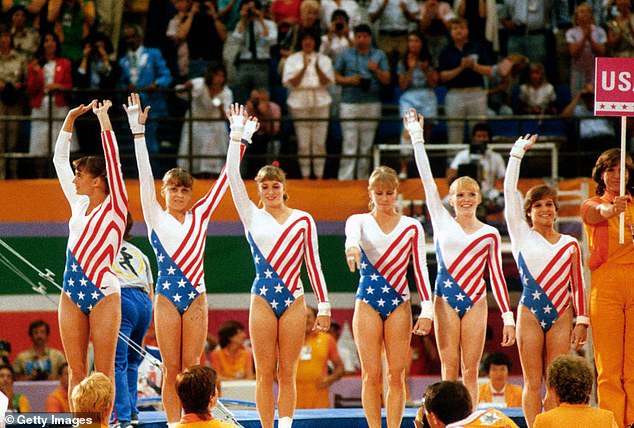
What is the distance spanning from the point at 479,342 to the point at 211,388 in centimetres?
267

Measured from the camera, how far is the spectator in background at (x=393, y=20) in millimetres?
12391

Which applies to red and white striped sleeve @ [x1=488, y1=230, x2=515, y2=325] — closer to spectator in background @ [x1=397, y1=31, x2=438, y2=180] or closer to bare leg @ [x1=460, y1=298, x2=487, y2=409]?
bare leg @ [x1=460, y1=298, x2=487, y2=409]

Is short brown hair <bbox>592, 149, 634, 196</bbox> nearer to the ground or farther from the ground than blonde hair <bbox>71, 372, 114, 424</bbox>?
farther from the ground

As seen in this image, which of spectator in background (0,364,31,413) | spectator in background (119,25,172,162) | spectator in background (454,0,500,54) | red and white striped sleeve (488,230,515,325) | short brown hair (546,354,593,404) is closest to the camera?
short brown hair (546,354,593,404)

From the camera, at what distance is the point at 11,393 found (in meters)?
9.62

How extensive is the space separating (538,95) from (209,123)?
3554 mm

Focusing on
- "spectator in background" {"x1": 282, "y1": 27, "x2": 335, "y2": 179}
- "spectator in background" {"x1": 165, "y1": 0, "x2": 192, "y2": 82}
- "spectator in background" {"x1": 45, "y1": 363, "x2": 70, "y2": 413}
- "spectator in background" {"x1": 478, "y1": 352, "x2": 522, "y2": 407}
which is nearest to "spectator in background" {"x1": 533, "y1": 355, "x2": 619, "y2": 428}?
"spectator in background" {"x1": 478, "y1": 352, "x2": 522, "y2": 407}

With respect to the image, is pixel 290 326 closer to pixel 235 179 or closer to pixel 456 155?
pixel 235 179

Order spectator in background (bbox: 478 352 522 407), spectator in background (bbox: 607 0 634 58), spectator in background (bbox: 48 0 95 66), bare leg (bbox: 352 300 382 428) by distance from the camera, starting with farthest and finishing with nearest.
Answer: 1. spectator in background (bbox: 607 0 634 58)
2. spectator in background (bbox: 48 0 95 66)
3. spectator in background (bbox: 478 352 522 407)
4. bare leg (bbox: 352 300 382 428)

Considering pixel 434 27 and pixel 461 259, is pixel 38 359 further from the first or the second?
pixel 434 27

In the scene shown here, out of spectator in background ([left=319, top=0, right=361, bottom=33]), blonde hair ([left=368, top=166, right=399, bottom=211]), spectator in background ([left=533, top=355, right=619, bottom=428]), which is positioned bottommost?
spectator in background ([left=533, top=355, right=619, bottom=428])

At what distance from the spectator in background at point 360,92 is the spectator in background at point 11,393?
12.6 feet

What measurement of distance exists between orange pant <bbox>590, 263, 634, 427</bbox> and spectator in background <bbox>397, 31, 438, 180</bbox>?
4.53m

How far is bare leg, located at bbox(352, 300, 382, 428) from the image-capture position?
743cm
